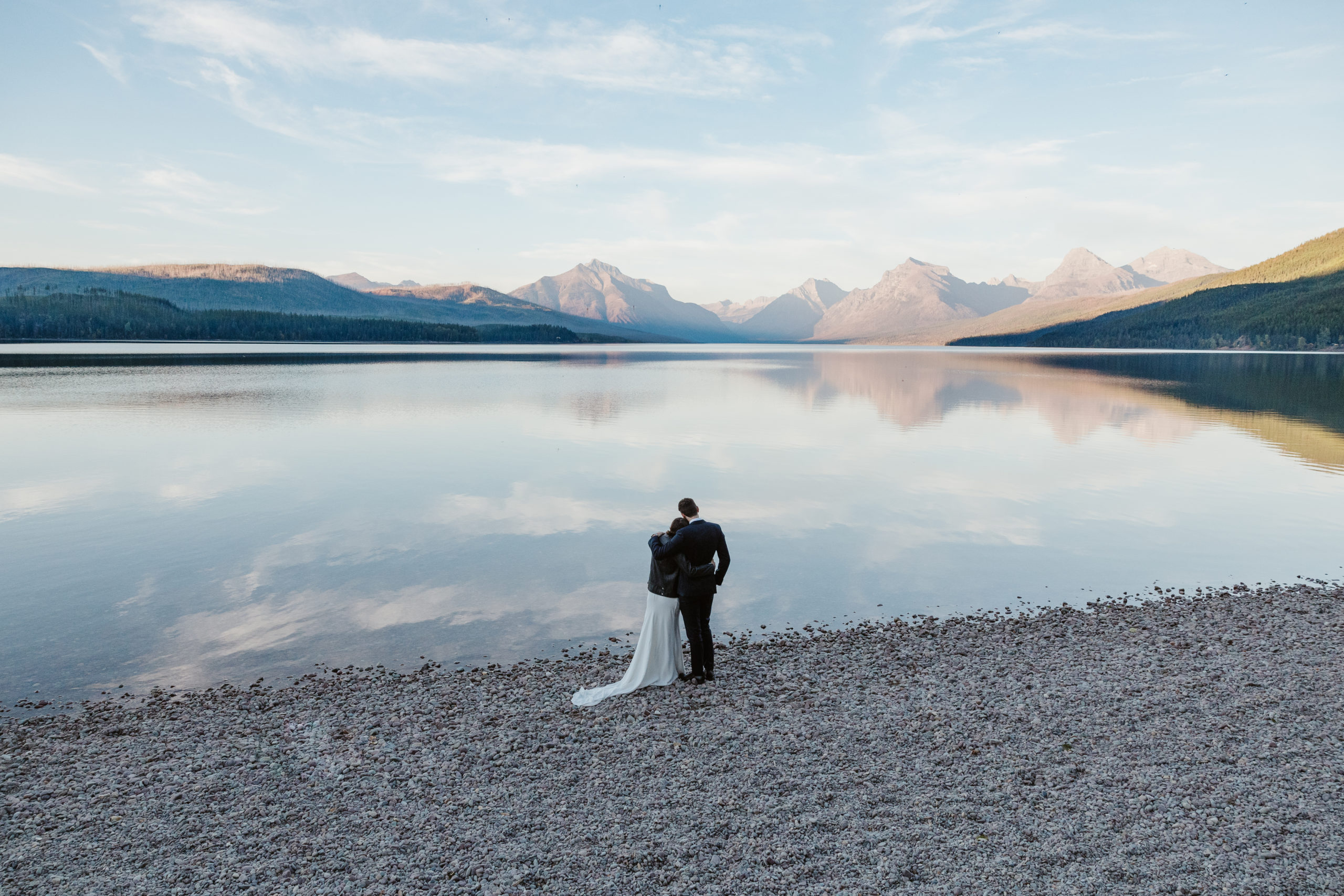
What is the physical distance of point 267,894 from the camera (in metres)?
6.14

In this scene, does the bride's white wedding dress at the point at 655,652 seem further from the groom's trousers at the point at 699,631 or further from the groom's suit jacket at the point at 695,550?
the groom's suit jacket at the point at 695,550

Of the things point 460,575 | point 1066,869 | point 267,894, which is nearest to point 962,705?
point 1066,869

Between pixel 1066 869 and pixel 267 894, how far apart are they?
6.50 metres

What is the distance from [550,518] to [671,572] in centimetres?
1127

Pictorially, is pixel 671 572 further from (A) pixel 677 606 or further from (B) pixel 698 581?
(A) pixel 677 606

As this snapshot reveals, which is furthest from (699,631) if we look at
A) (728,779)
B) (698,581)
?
(728,779)

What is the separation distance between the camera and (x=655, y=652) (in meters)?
10.5

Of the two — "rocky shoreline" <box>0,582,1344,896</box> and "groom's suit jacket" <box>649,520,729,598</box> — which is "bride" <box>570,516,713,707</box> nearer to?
"groom's suit jacket" <box>649,520,729,598</box>

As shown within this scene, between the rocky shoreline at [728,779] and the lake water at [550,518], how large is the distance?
228cm

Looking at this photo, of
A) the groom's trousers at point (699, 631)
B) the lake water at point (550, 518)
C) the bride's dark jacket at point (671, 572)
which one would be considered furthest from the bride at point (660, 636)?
the lake water at point (550, 518)

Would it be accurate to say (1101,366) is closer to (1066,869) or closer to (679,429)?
(679,429)

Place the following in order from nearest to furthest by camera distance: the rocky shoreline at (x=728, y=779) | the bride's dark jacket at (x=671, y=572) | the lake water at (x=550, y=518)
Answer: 1. the rocky shoreline at (x=728, y=779)
2. the bride's dark jacket at (x=671, y=572)
3. the lake water at (x=550, y=518)

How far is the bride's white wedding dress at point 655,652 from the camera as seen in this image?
10.4 m

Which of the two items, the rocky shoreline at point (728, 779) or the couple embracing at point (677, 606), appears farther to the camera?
the couple embracing at point (677, 606)
